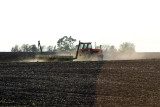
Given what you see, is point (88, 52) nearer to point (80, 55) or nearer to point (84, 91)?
point (80, 55)

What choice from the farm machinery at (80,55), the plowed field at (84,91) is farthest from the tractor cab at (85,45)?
the plowed field at (84,91)

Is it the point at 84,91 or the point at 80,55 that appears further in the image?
the point at 80,55

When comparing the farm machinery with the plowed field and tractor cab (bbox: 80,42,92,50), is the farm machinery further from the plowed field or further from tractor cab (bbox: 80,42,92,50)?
the plowed field

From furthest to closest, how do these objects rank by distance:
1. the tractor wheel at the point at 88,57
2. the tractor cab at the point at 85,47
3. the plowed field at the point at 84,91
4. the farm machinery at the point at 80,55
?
the tractor wheel at the point at 88,57
the tractor cab at the point at 85,47
the farm machinery at the point at 80,55
the plowed field at the point at 84,91

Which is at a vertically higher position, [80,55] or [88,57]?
[80,55]

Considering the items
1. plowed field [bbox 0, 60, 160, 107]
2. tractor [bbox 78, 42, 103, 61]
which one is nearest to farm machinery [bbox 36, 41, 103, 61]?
tractor [bbox 78, 42, 103, 61]

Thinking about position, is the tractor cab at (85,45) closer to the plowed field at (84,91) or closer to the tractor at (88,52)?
the tractor at (88,52)

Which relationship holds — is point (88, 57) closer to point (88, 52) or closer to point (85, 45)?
point (88, 52)

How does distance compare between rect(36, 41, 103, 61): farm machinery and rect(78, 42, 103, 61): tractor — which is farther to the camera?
rect(78, 42, 103, 61): tractor

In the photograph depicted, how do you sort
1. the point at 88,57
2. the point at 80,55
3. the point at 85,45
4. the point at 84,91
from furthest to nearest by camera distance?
the point at 88,57 < the point at 80,55 < the point at 85,45 < the point at 84,91

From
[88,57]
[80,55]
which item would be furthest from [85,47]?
[88,57]

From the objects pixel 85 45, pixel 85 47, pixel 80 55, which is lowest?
pixel 80 55

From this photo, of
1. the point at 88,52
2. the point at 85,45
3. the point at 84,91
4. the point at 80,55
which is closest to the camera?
the point at 84,91

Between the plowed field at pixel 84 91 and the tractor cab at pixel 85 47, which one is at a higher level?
the tractor cab at pixel 85 47
